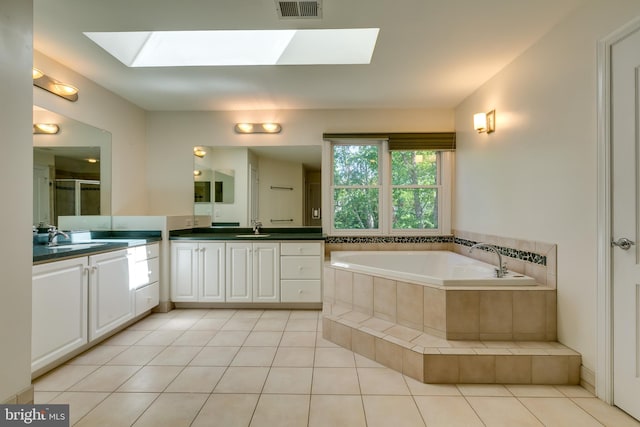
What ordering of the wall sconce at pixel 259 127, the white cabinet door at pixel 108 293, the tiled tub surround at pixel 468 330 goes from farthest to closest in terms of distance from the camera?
1. the wall sconce at pixel 259 127
2. the white cabinet door at pixel 108 293
3. the tiled tub surround at pixel 468 330

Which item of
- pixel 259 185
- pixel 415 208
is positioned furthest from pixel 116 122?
pixel 415 208

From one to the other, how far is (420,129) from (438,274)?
5.66 ft

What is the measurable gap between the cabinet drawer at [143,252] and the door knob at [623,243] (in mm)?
3486

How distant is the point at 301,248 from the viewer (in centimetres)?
328

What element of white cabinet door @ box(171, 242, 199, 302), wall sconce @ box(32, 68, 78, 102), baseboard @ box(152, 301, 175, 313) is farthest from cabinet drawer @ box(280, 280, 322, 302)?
wall sconce @ box(32, 68, 78, 102)

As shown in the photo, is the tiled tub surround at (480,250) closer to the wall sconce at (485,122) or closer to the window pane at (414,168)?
the window pane at (414,168)

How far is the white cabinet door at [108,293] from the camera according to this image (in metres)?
2.26

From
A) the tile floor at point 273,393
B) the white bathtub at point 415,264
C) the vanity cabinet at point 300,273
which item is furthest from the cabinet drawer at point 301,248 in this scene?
the tile floor at point 273,393

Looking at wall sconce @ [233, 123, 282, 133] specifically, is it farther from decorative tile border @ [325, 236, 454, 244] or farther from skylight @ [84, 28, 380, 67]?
decorative tile border @ [325, 236, 454, 244]

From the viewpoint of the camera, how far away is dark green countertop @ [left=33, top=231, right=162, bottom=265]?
1916mm

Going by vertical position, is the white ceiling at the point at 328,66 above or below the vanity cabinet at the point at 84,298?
above

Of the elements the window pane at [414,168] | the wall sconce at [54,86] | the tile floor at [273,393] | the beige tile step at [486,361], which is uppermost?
the wall sconce at [54,86]

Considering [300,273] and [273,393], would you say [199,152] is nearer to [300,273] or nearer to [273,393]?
[300,273]

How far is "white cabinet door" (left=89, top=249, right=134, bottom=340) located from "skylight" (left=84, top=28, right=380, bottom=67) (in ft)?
5.39
